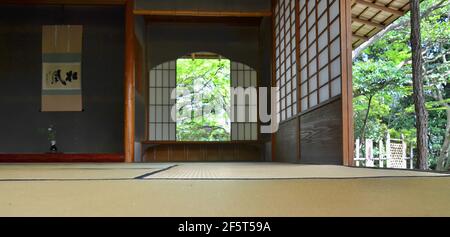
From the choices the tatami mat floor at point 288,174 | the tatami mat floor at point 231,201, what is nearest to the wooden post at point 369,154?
the tatami mat floor at point 288,174

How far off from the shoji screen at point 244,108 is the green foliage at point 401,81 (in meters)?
2.03

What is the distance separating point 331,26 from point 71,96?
192 inches

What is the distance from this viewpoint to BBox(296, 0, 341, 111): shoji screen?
11.7 ft

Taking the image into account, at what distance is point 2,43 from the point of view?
7.42 meters

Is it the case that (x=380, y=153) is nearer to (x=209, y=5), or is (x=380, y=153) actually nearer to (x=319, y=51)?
(x=209, y=5)

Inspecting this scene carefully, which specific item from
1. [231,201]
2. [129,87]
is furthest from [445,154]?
[231,201]

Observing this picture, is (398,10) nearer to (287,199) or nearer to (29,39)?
(287,199)

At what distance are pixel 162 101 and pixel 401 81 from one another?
4.31 meters

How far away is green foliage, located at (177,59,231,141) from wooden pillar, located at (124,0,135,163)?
211 inches

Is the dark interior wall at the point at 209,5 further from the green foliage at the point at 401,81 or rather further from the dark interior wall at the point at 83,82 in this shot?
the green foliage at the point at 401,81

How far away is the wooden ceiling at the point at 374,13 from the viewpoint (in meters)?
5.13

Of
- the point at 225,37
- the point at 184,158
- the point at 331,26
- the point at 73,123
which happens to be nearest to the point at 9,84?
the point at 73,123

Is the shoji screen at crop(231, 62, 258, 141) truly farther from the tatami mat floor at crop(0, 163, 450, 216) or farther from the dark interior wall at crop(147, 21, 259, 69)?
the tatami mat floor at crop(0, 163, 450, 216)

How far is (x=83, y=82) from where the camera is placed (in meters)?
7.29
